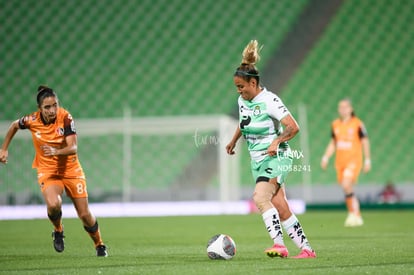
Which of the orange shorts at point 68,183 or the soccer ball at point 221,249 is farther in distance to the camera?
the orange shorts at point 68,183

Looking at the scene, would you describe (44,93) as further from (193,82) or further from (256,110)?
(193,82)

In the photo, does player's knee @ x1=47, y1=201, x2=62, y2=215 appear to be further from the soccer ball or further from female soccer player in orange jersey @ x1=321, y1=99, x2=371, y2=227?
female soccer player in orange jersey @ x1=321, y1=99, x2=371, y2=227

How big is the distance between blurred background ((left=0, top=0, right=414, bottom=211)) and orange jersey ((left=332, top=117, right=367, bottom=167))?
485cm

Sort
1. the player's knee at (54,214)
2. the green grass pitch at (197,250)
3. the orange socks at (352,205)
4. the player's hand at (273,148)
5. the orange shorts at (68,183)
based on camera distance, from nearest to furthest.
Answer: the green grass pitch at (197,250) < the player's hand at (273,148) < the player's knee at (54,214) < the orange shorts at (68,183) < the orange socks at (352,205)

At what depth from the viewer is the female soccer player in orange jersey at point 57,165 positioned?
25.0ft

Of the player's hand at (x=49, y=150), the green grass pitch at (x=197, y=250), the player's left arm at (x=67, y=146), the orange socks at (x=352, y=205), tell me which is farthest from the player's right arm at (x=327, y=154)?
the player's hand at (x=49, y=150)

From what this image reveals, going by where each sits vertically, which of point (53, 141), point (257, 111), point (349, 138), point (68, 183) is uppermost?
point (349, 138)

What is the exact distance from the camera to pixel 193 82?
71.9 feet

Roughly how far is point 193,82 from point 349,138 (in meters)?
8.79

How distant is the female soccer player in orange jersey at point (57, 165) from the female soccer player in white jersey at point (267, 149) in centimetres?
169

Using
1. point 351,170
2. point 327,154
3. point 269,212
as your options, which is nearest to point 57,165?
point 269,212

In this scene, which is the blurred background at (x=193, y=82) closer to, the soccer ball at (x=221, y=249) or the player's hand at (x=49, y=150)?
the player's hand at (x=49, y=150)

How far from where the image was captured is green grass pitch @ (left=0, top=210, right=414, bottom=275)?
615cm

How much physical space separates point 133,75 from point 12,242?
12.9 m
